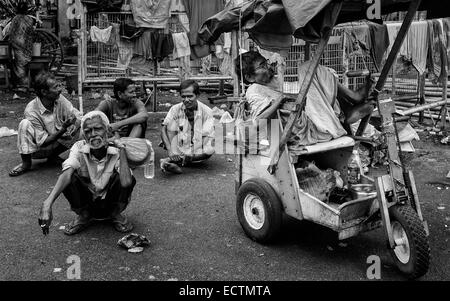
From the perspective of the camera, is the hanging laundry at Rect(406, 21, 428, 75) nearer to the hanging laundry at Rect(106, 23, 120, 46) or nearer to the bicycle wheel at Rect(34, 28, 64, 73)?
A: the hanging laundry at Rect(106, 23, 120, 46)

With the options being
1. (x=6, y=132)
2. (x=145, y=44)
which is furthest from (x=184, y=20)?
(x=6, y=132)

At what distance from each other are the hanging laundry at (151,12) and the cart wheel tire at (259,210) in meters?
5.67

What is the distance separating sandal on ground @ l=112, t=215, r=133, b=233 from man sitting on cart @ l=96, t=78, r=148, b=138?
1.84 meters

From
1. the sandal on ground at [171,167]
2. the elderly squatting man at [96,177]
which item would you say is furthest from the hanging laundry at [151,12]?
the elderly squatting man at [96,177]

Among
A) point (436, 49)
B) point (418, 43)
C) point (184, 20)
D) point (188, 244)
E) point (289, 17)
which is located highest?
point (184, 20)

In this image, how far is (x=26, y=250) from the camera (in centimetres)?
447

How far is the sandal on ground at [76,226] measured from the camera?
4.84 m

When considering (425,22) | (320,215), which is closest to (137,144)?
(320,215)

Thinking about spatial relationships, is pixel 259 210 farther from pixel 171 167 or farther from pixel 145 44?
pixel 145 44

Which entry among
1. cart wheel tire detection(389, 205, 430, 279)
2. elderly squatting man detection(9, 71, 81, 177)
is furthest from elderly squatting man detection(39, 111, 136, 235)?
cart wheel tire detection(389, 205, 430, 279)

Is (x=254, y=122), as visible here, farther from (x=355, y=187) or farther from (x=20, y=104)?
(x=20, y=104)

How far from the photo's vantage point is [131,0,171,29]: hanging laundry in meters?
9.43

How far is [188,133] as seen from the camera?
7.09 meters

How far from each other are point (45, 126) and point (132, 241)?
10.0 feet
